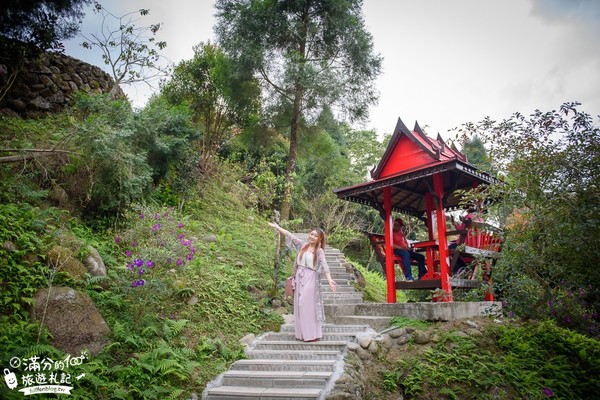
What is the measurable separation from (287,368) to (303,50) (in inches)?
353

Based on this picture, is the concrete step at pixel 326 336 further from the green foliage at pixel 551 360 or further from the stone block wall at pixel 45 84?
the stone block wall at pixel 45 84

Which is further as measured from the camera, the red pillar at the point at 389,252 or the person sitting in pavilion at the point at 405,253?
the person sitting in pavilion at the point at 405,253

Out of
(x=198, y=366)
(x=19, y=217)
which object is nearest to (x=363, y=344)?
(x=198, y=366)

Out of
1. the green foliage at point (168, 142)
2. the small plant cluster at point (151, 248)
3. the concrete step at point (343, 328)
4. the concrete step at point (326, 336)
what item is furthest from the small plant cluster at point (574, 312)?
the green foliage at point (168, 142)

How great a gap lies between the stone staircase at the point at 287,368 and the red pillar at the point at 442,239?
159 centimetres

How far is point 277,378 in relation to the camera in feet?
16.0

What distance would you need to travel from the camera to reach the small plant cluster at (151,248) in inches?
216

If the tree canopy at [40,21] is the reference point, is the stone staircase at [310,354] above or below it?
below

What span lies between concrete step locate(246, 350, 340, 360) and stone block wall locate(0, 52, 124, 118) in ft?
28.7

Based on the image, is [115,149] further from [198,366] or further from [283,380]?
[283,380]

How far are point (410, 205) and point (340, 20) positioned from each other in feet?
19.5

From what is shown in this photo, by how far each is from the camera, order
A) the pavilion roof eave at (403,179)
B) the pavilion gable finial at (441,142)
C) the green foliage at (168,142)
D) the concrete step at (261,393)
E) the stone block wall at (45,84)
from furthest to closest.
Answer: the stone block wall at (45,84)
the green foliage at (168,142)
the pavilion gable finial at (441,142)
the pavilion roof eave at (403,179)
the concrete step at (261,393)

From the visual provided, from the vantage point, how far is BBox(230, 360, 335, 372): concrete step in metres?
5.13

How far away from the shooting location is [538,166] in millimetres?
5141
